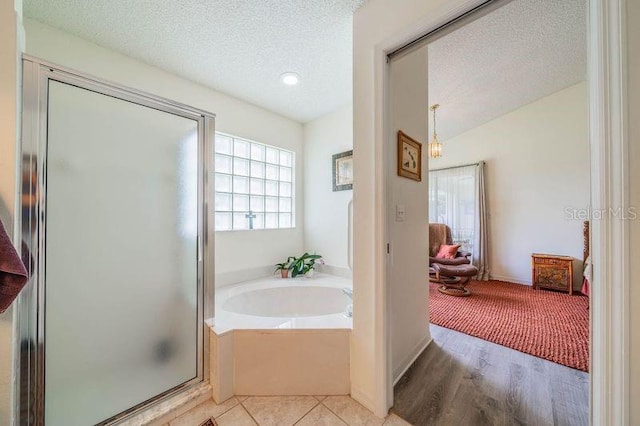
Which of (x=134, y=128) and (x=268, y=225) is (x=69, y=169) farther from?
(x=268, y=225)

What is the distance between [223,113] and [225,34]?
859mm

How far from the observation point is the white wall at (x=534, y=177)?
3377 mm

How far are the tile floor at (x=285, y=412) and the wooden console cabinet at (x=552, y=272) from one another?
3495 millimetres

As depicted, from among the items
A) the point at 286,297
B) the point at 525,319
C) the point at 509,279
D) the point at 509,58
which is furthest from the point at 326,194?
the point at 509,279

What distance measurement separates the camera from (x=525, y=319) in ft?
8.00

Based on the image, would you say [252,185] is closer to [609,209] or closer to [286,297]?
[286,297]

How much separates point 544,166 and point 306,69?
386 cm

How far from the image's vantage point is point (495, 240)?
13.3 ft

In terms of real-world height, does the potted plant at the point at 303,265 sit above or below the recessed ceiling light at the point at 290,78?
below

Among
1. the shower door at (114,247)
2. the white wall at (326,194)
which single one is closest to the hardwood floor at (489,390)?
the white wall at (326,194)

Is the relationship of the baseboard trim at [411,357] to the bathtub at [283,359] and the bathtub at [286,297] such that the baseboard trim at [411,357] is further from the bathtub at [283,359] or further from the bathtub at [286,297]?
the bathtub at [286,297]

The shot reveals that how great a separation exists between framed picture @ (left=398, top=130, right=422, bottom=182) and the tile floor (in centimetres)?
141

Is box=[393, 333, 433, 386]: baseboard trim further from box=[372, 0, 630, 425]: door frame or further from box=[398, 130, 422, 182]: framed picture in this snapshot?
box=[398, 130, 422, 182]: framed picture

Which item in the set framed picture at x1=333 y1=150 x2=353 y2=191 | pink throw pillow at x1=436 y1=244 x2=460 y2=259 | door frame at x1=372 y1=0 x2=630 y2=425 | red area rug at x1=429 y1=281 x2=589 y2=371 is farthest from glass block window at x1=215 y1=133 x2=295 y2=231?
door frame at x1=372 y1=0 x2=630 y2=425
